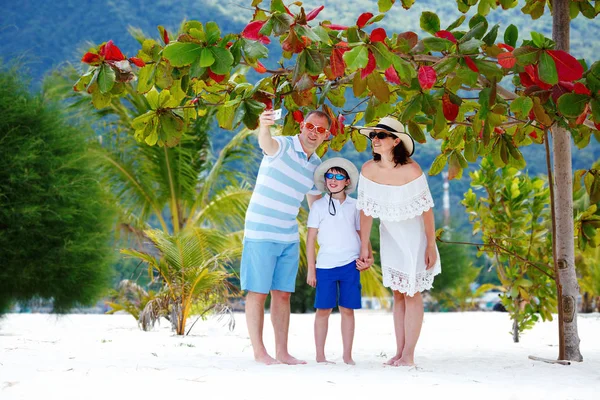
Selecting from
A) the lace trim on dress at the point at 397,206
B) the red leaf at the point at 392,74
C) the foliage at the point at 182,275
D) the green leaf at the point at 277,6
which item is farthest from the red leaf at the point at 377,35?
the foliage at the point at 182,275

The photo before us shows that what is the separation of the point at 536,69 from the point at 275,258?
66.0 inches

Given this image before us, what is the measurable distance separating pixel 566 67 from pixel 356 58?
0.84 meters

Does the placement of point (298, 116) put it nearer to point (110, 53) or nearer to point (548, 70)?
point (110, 53)

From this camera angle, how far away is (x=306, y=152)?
12.7 ft

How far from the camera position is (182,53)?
2.68 m

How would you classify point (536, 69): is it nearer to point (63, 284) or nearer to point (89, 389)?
point (89, 389)

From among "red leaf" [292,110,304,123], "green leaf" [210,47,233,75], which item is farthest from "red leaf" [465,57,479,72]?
"red leaf" [292,110,304,123]

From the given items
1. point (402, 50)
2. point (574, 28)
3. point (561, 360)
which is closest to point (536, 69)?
point (402, 50)

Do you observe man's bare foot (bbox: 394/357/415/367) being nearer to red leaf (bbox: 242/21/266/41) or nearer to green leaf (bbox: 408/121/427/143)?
green leaf (bbox: 408/121/427/143)

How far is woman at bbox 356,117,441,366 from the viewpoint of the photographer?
3662 mm

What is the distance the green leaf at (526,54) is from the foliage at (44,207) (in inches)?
185

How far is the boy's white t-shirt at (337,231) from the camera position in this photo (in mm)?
3824

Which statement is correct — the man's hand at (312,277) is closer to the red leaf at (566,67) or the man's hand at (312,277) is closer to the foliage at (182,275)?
the red leaf at (566,67)

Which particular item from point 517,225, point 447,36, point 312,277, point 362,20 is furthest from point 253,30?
point 517,225
